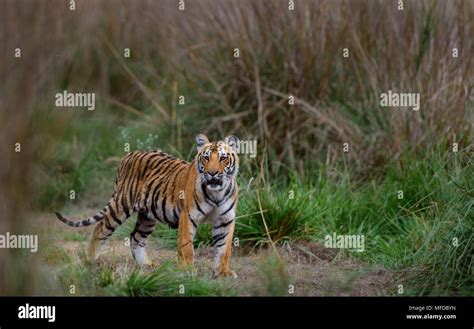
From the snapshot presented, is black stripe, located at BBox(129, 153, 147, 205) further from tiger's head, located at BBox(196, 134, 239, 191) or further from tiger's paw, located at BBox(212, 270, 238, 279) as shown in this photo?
tiger's paw, located at BBox(212, 270, 238, 279)

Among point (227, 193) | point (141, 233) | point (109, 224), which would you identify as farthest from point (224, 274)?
point (109, 224)

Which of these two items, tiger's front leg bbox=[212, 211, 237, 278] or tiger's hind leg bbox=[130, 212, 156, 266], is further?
tiger's hind leg bbox=[130, 212, 156, 266]

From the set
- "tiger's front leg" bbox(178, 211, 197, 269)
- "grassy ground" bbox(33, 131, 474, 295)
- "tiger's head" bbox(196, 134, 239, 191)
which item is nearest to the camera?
"grassy ground" bbox(33, 131, 474, 295)

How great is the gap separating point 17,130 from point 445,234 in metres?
3.50

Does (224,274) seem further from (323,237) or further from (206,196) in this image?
(323,237)

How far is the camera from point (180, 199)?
6.51m

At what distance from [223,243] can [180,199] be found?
0.43 meters

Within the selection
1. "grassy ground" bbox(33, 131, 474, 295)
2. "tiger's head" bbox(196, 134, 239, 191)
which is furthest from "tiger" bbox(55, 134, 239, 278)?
"grassy ground" bbox(33, 131, 474, 295)

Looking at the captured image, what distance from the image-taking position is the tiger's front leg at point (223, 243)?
6500 millimetres

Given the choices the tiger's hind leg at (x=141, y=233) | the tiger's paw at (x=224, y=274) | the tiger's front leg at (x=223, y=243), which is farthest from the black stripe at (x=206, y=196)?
the tiger's hind leg at (x=141, y=233)

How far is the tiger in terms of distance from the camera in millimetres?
6375

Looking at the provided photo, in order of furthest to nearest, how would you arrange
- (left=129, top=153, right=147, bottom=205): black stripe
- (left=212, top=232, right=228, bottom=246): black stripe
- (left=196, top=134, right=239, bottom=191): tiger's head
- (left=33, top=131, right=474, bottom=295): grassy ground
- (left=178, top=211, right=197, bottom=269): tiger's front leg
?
(left=129, top=153, right=147, bottom=205): black stripe, (left=212, top=232, right=228, bottom=246): black stripe, (left=178, top=211, right=197, bottom=269): tiger's front leg, (left=196, top=134, right=239, bottom=191): tiger's head, (left=33, top=131, right=474, bottom=295): grassy ground

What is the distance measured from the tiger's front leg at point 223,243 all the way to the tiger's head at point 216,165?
269 millimetres

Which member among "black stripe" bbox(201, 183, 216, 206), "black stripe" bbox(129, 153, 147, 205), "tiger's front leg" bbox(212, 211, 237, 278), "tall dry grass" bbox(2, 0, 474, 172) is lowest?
"tiger's front leg" bbox(212, 211, 237, 278)
